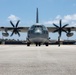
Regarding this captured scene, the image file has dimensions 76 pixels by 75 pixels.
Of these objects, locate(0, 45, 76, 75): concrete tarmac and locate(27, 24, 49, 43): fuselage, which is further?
locate(27, 24, 49, 43): fuselage

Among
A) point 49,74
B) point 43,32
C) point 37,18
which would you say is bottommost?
point 49,74

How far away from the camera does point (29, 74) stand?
28.3 ft

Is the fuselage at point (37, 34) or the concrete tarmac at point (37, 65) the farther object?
the fuselage at point (37, 34)

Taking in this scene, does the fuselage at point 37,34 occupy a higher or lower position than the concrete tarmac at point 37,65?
higher

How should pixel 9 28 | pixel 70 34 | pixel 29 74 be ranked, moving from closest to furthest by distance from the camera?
pixel 29 74
pixel 70 34
pixel 9 28

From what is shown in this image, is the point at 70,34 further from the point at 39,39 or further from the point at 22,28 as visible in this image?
the point at 39,39

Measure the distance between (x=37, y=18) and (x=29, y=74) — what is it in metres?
52.8

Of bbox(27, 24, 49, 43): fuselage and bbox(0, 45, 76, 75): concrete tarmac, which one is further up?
bbox(27, 24, 49, 43): fuselage

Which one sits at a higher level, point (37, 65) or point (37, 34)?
point (37, 34)

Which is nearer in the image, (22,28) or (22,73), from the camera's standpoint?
(22,73)

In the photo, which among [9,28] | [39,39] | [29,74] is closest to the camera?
[29,74]

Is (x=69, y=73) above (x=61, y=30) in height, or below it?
below

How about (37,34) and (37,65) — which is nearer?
(37,65)

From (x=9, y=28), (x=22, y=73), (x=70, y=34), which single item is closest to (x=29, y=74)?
(x=22, y=73)
